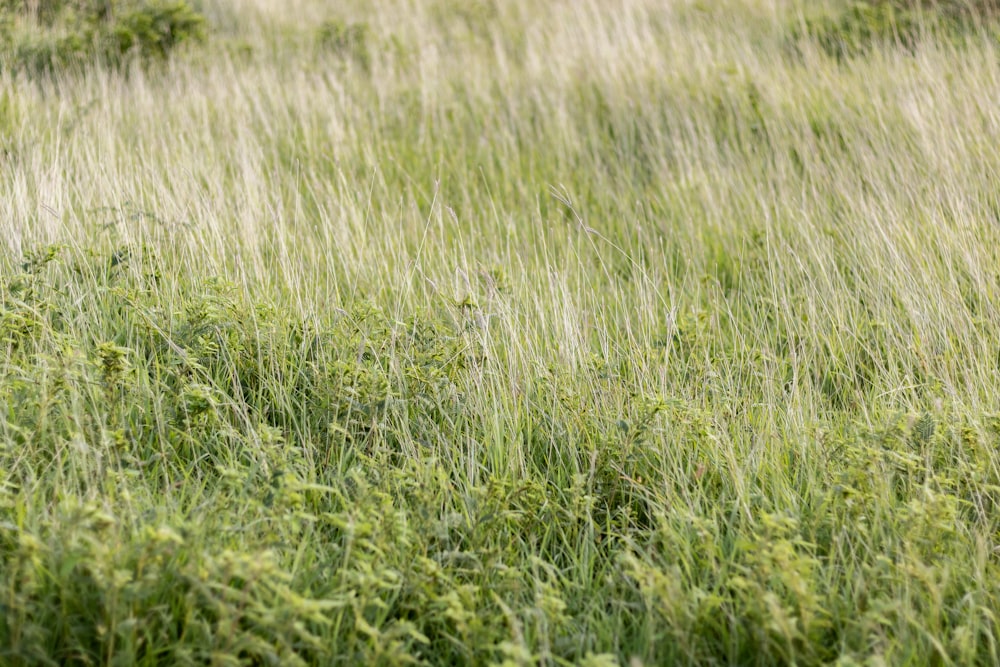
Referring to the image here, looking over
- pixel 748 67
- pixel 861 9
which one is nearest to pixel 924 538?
pixel 748 67

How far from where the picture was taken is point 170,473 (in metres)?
2.72

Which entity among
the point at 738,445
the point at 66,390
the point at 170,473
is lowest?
the point at 738,445

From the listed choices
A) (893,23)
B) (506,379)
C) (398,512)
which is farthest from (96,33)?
(893,23)

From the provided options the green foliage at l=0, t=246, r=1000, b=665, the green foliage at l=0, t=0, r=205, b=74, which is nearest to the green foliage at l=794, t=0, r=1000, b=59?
the green foliage at l=0, t=246, r=1000, b=665

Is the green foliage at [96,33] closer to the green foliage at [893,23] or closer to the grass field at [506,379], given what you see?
the grass field at [506,379]

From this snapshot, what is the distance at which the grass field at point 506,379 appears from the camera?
2133 millimetres

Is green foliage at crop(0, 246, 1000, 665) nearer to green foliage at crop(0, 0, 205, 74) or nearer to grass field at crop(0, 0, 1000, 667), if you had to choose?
grass field at crop(0, 0, 1000, 667)

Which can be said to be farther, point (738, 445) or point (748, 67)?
point (748, 67)

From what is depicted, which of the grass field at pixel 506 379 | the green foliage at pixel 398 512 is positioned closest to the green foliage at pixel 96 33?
the grass field at pixel 506 379

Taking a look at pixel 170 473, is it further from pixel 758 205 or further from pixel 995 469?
pixel 758 205

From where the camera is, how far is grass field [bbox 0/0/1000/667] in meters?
2.13

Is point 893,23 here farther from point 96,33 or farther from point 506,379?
point 96,33

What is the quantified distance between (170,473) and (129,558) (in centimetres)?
61

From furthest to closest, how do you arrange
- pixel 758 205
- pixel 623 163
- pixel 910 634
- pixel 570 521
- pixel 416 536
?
pixel 623 163
pixel 758 205
pixel 570 521
pixel 416 536
pixel 910 634
